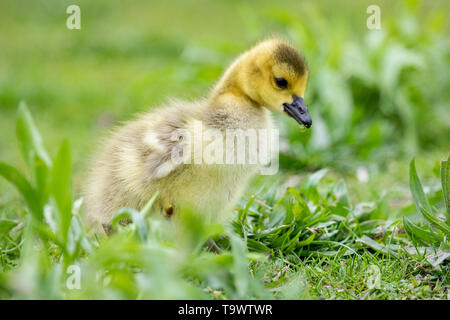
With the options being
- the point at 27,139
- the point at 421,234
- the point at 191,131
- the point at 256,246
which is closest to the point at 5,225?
the point at 27,139

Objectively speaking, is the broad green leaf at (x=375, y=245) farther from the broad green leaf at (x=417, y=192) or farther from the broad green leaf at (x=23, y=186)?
the broad green leaf at (x=23, y=186)

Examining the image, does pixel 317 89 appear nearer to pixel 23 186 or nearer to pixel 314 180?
pixel 314 180

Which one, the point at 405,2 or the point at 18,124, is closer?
the point at 18,124

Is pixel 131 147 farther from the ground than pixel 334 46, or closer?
closer

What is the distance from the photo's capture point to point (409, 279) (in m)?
2.28

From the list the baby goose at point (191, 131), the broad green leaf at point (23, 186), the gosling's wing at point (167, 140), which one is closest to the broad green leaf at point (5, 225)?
the baby goose at point (191, 131)

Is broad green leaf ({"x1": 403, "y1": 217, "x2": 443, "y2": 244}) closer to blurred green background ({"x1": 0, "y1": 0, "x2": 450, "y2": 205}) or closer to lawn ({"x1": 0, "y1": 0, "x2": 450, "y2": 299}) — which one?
lawn ({"x1": 0, "y1": 0, "x2": 450, "y2": 299})

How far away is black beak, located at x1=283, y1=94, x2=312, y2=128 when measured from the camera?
261cm

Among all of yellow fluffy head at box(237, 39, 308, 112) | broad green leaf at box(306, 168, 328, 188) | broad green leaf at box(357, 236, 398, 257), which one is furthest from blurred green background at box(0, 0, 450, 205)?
broad green leaf at box(357, 236, 398, 257)

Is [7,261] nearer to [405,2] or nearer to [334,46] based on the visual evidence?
[334,46]

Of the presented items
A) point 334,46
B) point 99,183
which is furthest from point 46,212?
point 334,46
